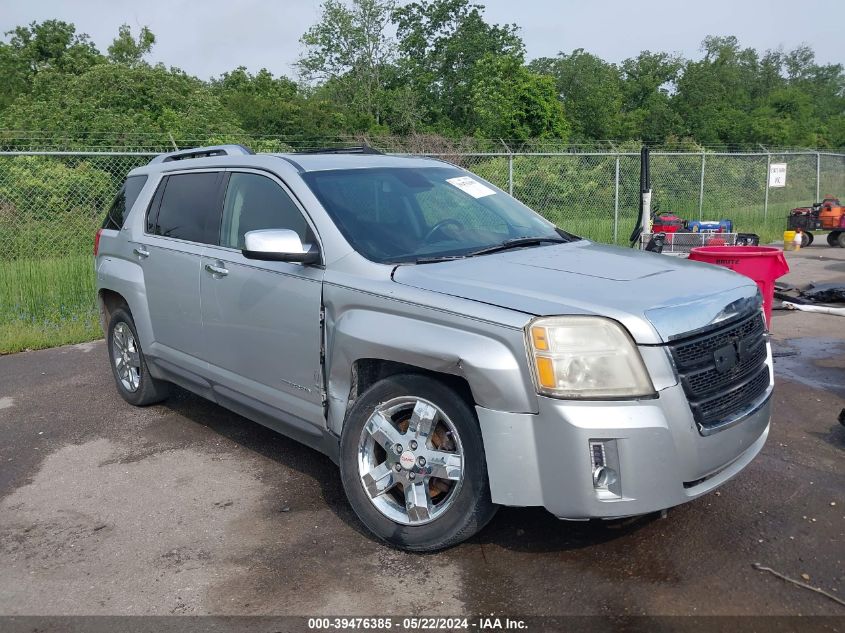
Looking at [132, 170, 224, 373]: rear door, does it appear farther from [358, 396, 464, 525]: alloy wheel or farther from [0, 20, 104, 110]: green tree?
[0, 20, 104, 110]: green tree

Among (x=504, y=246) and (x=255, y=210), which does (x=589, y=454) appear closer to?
(x=504, y=246)

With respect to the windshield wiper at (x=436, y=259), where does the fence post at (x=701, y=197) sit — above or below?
below

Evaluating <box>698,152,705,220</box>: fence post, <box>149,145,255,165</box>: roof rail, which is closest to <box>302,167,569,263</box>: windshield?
<box>149,145,255,165</box>: roof rail

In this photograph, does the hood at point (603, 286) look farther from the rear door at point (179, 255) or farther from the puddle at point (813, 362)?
the puddle at point (813, 362)

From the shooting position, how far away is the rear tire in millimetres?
6000

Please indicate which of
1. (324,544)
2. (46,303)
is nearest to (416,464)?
(324,544)

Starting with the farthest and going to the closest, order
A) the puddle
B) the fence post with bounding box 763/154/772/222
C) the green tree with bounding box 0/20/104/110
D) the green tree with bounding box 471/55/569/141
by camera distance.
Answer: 1. the green tree with bounding box 0/20/104/110
2. the green tree with bounding box 471/55/569/141
3. the fence post with bounding box 763/154/772/222
4. the puddle

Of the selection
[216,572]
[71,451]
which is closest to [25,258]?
[71,451]

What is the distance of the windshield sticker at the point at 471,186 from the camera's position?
493 centimetres

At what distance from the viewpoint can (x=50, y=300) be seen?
9594 mm

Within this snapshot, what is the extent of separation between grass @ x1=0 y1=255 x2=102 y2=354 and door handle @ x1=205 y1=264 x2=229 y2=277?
4.70 metres

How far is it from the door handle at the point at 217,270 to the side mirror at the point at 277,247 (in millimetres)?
683

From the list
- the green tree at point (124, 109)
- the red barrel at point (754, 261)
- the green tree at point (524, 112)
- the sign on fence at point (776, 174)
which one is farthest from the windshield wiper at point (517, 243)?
the green tree at point (524, 112)

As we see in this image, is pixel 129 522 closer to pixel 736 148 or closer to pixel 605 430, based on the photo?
pixel 605 430
